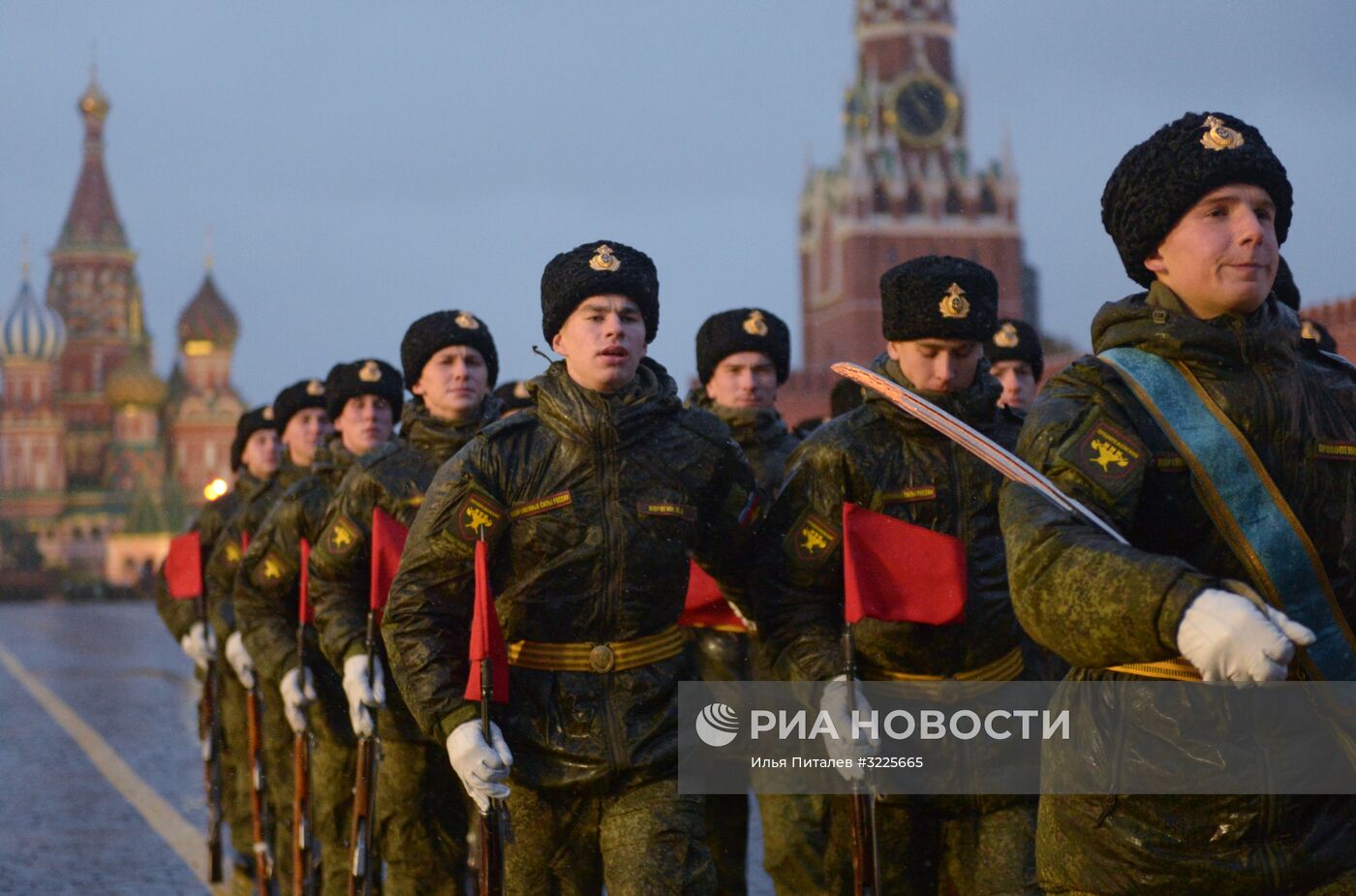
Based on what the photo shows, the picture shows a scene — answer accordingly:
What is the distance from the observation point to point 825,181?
118 m

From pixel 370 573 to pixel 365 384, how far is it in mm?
1658

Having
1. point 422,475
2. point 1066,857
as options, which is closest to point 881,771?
point 1066,857

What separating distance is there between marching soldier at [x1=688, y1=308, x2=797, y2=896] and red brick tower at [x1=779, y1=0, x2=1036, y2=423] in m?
102

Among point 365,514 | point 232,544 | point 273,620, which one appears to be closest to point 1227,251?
point 365,514

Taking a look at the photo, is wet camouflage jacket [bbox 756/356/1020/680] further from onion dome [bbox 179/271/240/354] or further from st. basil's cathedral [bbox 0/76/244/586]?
onion dome [bbox 179/271/240/354]

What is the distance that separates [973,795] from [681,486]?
1134 millimetres

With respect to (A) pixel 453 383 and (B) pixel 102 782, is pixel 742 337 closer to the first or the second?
(A) pixel 453 383

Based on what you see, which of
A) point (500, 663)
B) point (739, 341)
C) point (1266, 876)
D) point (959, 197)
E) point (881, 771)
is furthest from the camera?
point (959, 197)

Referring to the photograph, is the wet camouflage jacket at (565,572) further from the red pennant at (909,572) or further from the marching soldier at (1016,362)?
the marching soldier at (1016,362)

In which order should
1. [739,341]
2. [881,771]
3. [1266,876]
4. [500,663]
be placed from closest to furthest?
[1266,876] → [500,663] → [881,771] → [739,341]

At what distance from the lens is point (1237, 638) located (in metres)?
3.01

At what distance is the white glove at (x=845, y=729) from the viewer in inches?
218

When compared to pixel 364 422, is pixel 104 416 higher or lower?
higher

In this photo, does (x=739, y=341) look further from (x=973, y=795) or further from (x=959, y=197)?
(x=959, y=197)
